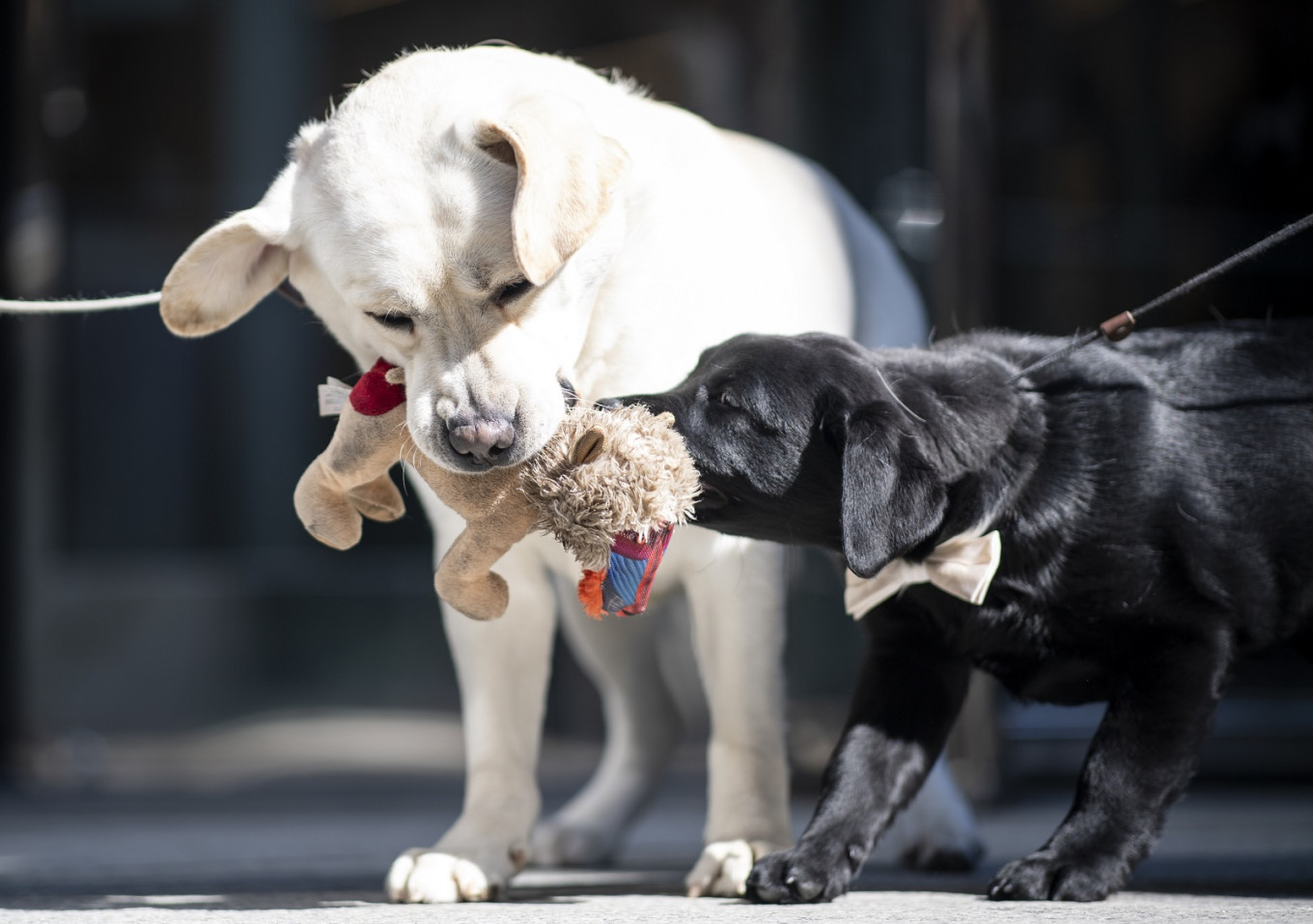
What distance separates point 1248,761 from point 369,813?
2826mm

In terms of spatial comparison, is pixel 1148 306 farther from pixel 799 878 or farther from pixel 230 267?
pixel 230 267

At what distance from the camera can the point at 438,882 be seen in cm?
249

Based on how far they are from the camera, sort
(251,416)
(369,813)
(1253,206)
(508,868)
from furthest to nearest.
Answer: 1. (251,416)
2. (1253,206)
3. (369,813)
4. (508,868)

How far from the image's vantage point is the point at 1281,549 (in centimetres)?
243

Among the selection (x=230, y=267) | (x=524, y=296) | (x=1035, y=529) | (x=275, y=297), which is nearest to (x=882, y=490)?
(x=1035, y=529)

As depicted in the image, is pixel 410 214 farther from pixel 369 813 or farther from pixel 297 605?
pixel 297 605

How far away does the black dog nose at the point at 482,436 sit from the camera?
2.25m

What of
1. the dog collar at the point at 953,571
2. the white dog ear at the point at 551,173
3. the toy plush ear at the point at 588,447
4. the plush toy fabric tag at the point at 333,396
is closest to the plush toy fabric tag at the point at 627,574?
the toy plush ear at the point at 588,447

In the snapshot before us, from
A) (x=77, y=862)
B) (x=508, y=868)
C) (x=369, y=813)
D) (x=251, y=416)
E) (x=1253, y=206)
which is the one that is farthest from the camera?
(x=251, y=416)

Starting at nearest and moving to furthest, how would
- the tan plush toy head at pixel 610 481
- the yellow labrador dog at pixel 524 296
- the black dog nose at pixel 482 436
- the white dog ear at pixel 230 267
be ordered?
the tan plush toy head at pixel 610 481, the black dog nose at pixel 482 436, the yellow labrador dog at pixel 524 296, the white dog ear at pixel 230 267

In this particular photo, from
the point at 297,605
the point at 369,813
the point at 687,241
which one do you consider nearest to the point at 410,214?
the point at 687,241

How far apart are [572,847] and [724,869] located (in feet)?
2.58

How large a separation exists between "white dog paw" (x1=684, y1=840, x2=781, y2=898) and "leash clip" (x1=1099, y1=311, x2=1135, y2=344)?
104cm

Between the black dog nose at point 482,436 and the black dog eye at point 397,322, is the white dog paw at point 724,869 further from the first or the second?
the black dog eye at point 397,322
